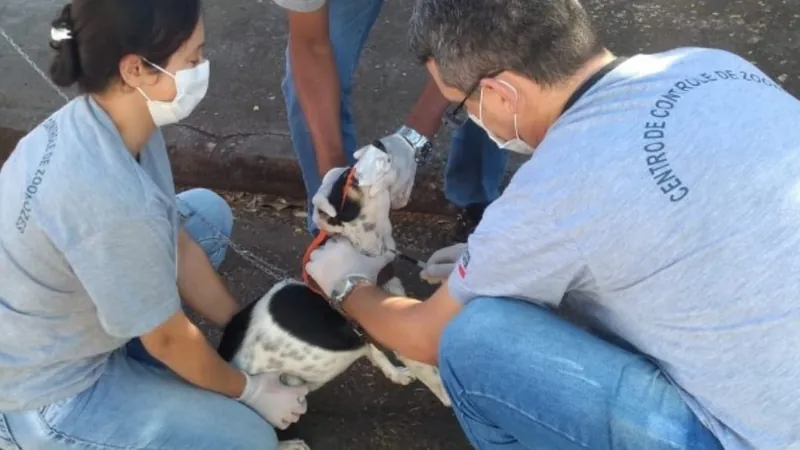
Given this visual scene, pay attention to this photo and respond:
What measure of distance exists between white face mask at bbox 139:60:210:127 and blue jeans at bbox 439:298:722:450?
0.72 metres

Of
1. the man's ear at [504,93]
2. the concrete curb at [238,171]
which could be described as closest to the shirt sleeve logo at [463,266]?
the man's ear at [504,93]

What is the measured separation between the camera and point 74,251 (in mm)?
1729

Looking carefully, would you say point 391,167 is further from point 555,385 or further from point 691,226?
point 691,226

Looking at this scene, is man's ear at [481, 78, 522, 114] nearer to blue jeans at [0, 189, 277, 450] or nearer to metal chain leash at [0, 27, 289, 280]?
blue jeans at [0, 189, 277, 450]

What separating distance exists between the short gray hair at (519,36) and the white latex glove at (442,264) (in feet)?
2.31

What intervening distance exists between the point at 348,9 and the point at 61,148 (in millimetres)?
1116

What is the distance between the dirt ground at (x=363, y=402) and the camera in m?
2.40

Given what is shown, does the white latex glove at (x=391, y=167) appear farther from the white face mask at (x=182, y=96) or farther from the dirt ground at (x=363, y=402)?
the dirt ground at (x=363, y=402)

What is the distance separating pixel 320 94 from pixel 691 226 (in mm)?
1332

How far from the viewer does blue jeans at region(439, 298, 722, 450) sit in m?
1.59

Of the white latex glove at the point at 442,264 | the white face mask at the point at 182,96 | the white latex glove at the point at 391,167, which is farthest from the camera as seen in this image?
the white latex glove at the point at 442,264

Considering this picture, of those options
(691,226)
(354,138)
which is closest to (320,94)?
(354,138)

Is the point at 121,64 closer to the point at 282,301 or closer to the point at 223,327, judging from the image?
the point at 282,301

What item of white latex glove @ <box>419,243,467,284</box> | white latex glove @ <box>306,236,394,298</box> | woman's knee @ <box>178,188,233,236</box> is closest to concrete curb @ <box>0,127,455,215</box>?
woman's knee @ <box>178,188,233,236</box>
